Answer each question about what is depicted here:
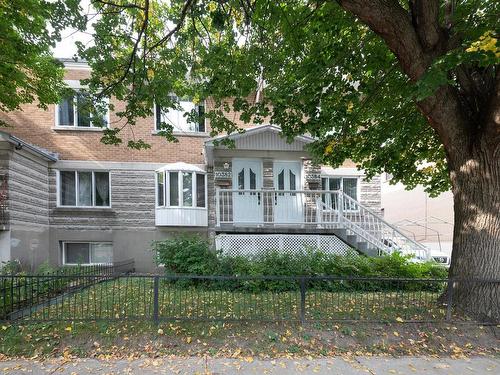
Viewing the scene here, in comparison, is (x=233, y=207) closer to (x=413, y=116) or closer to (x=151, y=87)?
(x=151, y=87)

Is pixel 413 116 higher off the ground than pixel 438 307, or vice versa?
pixel 413 116

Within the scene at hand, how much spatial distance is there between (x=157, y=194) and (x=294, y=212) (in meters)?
5.36

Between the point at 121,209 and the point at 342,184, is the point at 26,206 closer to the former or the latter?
the point at 121,209

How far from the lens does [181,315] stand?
5.68m

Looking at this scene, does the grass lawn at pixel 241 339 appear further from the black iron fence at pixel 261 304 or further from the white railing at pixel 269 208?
the white railing at pixel 269 208

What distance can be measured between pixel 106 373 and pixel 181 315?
5.36 ft

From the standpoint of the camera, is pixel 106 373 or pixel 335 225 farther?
pixel 335 225

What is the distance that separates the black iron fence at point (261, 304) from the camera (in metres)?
5.43

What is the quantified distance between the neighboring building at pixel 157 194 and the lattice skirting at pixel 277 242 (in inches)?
1.3

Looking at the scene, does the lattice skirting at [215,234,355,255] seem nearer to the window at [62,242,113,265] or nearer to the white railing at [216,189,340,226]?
the white railing at [216,189,340,226]

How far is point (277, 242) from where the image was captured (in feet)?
35.8

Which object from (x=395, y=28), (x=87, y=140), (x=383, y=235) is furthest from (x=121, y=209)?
(x=395, y=28)

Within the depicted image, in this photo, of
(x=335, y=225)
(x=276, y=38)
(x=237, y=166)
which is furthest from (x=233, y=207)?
(x=276, y=38)

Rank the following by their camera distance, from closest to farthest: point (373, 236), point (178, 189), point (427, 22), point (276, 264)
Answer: point (427, 22), point (276, 264), point (373, 236), point (178, 189)
